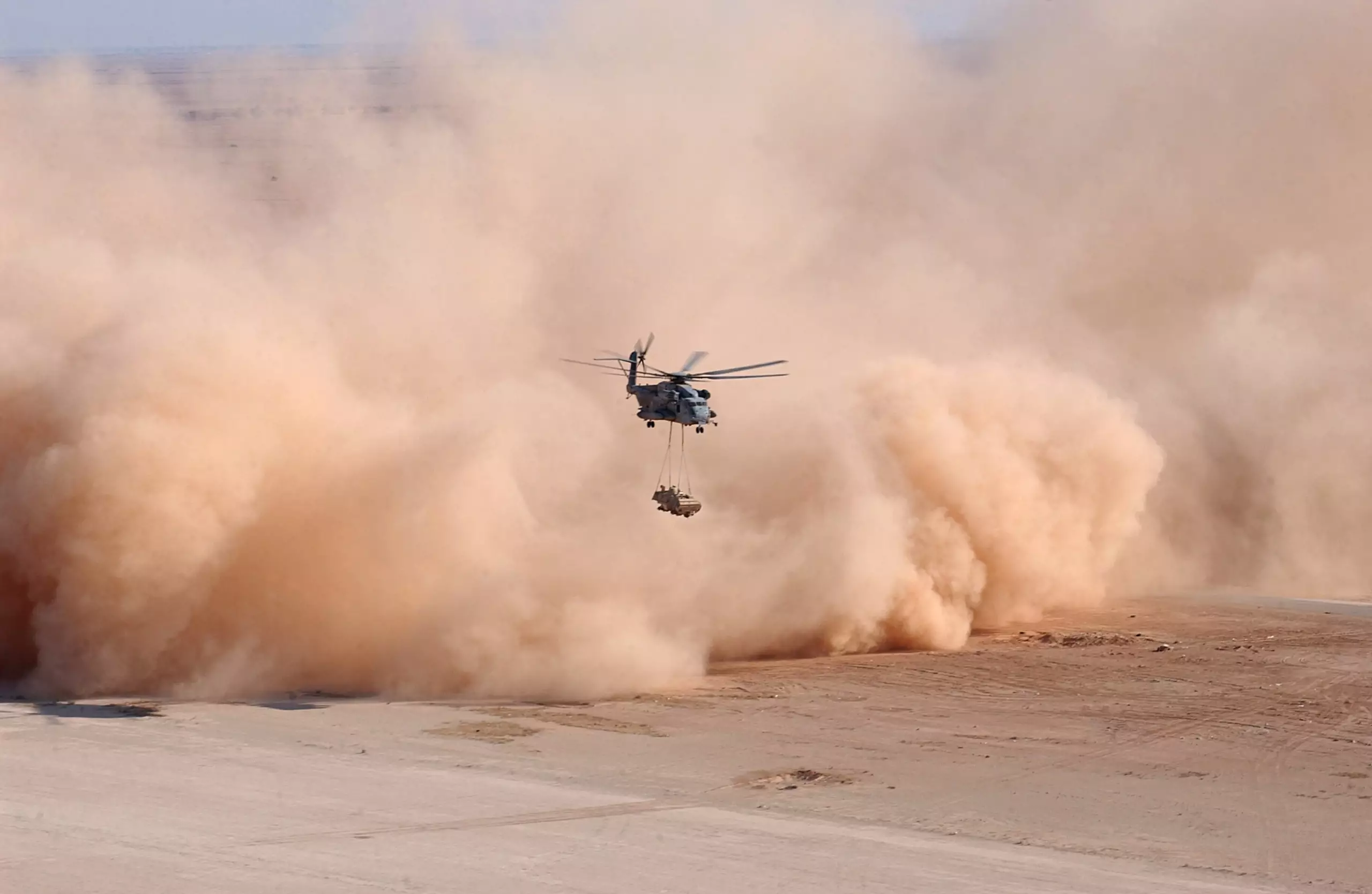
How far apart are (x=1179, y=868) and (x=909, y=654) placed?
37.8ft

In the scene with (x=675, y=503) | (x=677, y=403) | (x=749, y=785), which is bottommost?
(x=749, y=785)

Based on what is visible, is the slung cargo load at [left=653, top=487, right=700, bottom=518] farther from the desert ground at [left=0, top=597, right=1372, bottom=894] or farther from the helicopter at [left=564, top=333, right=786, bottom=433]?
the desert ground at [left=0, top=597, right=1372, bottom=894]

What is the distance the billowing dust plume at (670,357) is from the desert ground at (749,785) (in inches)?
87.6

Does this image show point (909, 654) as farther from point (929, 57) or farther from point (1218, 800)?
point (929, 57)

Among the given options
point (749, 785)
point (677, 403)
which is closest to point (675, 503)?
point (677, 403)

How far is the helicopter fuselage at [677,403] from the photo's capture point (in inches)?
979

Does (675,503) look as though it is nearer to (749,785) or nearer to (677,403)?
(677,403)

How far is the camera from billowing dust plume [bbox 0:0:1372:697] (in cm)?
2689

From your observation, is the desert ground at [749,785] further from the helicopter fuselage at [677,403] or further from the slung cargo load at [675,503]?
Answer: the helicopter fuselage at [677,403]

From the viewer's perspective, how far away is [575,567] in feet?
89.9

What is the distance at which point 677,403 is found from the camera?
81.9 feet

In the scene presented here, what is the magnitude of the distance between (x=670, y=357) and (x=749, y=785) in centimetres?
1869

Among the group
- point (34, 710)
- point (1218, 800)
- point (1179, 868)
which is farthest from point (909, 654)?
point (34, 710)

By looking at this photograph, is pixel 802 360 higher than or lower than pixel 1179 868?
higher
